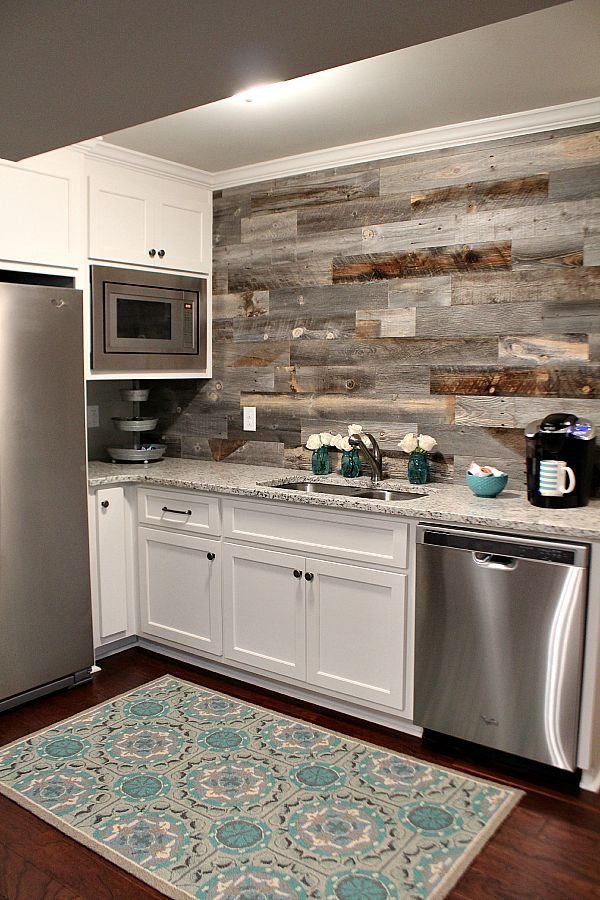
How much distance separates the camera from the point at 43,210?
3256 mm

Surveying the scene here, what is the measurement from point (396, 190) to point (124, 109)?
3131 mm

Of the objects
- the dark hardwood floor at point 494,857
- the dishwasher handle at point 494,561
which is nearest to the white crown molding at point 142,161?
the dishwasher handle at point 494,561

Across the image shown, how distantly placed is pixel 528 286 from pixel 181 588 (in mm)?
2068

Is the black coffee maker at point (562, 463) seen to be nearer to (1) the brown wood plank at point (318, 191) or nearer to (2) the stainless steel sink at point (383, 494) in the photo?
(2) the stainless steel sink at point (383, 494)

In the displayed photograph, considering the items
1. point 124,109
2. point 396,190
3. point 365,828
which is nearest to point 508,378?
point 396,190

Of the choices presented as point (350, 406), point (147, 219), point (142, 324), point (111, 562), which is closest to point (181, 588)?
point (111, 562)

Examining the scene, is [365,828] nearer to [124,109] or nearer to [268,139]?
[124,109]

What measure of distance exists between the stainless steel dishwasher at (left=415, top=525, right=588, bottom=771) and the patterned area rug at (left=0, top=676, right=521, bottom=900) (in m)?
0.21

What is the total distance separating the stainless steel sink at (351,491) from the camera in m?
3.28

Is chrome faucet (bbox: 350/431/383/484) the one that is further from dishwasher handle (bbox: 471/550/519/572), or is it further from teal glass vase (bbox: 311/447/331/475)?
dishwasher handle (bbox: 471/550/519/572)

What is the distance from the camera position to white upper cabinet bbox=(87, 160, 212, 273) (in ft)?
11.6

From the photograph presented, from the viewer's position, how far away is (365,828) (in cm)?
233

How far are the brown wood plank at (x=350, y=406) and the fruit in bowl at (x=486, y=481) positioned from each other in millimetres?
423

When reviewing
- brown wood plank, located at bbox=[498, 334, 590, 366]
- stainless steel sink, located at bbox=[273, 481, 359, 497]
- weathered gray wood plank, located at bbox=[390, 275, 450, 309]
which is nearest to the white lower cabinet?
stainless steel sink, located at bbox=[273, 481, 359, 497]
